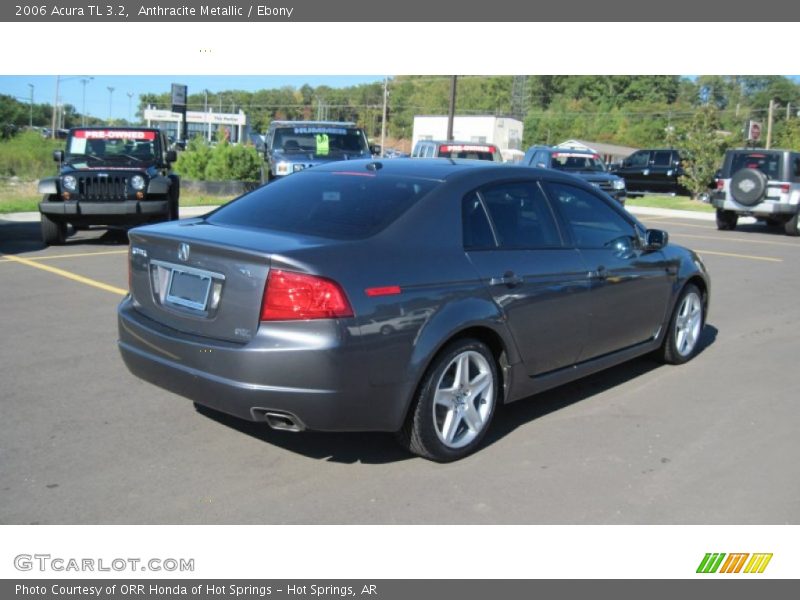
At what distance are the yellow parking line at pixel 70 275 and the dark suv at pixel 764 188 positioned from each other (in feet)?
49.4

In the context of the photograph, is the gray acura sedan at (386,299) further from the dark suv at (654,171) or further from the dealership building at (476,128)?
the dealership building at (476,128)

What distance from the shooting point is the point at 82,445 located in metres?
4.49

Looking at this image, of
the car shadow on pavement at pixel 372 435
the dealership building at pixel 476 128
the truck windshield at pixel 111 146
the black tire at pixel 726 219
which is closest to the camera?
the car shadow on pavement at pixel 372 435

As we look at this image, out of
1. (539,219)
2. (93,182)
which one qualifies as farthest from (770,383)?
(93,182)

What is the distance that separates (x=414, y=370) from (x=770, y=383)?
3.58m

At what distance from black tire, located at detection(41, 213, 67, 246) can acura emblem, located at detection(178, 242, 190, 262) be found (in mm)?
8928

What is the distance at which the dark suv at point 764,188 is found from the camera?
18.7 m

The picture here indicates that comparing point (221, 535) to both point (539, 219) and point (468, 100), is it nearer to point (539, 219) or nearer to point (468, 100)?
point (539, 219)

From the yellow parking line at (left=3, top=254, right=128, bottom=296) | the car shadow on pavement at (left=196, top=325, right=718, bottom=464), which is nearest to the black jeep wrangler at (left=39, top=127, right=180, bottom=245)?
the yellow parking line at (left=3, top=254, right=128, bottom=296)

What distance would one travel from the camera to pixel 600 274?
5.38 metres

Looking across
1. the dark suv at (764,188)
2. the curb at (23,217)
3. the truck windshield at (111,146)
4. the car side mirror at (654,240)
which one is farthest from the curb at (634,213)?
the car side mirror at (654,240)

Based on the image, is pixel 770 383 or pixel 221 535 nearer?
pixel 221 535

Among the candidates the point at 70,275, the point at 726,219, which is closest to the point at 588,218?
the point at 70,275

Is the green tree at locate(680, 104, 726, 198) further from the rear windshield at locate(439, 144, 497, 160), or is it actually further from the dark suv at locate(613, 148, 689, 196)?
the rear windshield at locate(439, 144, 497, 160)
